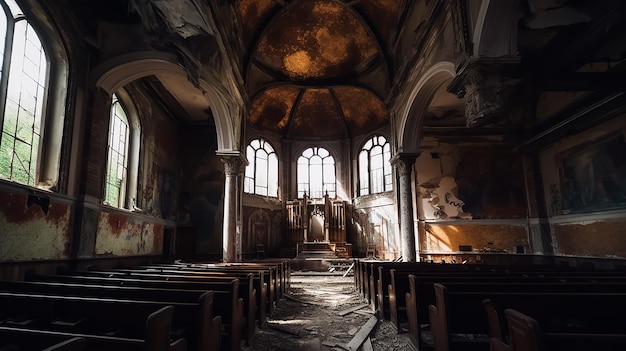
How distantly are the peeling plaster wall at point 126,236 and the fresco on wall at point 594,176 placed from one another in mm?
14421

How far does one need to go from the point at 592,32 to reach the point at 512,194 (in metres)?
7.86

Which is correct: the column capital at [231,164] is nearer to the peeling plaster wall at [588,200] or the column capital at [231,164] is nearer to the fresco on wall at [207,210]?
the fresco on wall at [207,210]

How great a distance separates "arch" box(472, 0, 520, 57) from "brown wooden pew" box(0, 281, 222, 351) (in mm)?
6995

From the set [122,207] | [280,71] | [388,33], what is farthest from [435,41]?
[122,207]

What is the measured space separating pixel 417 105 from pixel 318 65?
811cm

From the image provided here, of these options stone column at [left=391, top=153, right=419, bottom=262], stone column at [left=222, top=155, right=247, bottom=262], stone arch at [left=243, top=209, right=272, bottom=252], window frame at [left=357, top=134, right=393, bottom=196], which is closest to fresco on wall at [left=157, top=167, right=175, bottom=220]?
stone column at [left=222, top=155, right=247, bottom=262]

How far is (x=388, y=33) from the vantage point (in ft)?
48.6

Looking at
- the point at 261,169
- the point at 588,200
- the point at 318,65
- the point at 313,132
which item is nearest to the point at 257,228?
the point at 261,169

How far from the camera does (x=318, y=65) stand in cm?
1844

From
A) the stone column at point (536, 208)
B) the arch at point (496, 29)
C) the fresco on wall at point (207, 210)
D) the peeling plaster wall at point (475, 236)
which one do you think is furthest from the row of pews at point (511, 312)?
the fresco on wall at point (207, 210)

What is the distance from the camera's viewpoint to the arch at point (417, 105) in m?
9.73

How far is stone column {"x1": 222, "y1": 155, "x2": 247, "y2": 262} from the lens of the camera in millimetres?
12367

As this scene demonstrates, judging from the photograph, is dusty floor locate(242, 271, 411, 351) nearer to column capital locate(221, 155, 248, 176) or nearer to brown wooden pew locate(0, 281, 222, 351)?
brown wooden pew locate(0, 281, 222, 351)

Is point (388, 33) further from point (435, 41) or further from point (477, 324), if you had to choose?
point (477, 324)
